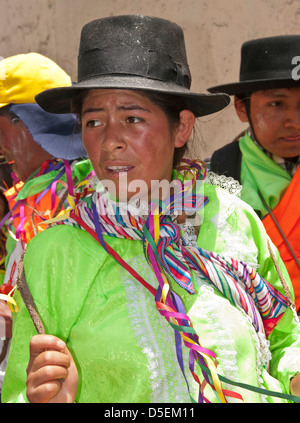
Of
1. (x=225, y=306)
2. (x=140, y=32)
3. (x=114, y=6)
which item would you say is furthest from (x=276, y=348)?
(x=114, y=6)

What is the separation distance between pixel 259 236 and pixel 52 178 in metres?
0.99

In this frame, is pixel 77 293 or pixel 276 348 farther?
pixel 276 348

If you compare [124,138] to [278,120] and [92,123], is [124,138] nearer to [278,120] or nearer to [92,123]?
[92,123]

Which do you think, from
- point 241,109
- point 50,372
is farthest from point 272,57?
point 50,372

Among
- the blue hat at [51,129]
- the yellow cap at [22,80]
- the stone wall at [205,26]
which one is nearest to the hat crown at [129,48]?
the blue hat at [51,129]

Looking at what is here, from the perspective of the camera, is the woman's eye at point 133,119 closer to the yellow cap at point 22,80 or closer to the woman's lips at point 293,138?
the yellow cap at point 22,80

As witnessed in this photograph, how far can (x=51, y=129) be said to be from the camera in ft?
8.34

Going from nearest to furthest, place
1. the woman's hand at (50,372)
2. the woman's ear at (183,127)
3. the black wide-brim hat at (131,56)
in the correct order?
the woman's hand at (50,372) → the black wide-brim hat at (131,56) → the woman's ear at (183,127)

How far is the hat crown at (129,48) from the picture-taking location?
1582 millimetres

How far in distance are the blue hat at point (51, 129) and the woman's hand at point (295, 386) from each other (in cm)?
123

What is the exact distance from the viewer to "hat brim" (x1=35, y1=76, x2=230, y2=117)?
153cm

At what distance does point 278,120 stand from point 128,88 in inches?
48.3

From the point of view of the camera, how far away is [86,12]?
3.96 meters
